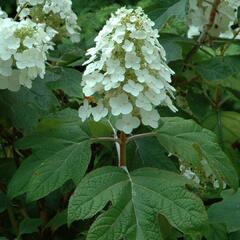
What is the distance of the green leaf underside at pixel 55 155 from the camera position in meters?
1.43

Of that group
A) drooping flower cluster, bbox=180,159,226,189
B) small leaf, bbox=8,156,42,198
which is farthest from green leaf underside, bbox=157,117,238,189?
small leaf, bbox=8,156,42,198

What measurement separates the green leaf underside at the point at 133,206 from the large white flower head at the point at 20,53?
340 millimetres

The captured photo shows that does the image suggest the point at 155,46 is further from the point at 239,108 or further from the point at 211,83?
the point at 239,108

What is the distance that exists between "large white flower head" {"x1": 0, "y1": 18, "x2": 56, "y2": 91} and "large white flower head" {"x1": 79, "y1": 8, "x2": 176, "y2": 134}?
0.16 m

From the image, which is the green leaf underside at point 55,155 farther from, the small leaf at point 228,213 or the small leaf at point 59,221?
the small leaf at point 228,213

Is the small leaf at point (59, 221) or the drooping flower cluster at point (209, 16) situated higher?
the drooping flower cluster at point (209, 16)

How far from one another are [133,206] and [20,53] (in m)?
0.47

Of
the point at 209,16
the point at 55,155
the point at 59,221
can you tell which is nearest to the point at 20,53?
the point at 55,155

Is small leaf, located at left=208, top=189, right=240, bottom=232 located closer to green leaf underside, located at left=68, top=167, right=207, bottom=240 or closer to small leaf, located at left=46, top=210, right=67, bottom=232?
green leaf underside, located at left=68, top=167, right=207, bottom=240

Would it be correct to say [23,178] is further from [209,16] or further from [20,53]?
[209,16]

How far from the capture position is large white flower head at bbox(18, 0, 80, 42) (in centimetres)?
200

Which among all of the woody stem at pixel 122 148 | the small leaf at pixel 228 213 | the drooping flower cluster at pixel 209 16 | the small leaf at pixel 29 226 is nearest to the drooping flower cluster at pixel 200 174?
the small leaf at pixel 228 213

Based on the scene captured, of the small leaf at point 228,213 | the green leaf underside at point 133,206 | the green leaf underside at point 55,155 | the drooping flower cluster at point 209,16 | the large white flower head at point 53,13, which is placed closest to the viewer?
the green leaf underside at point 133,206

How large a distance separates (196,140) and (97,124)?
24 cm
